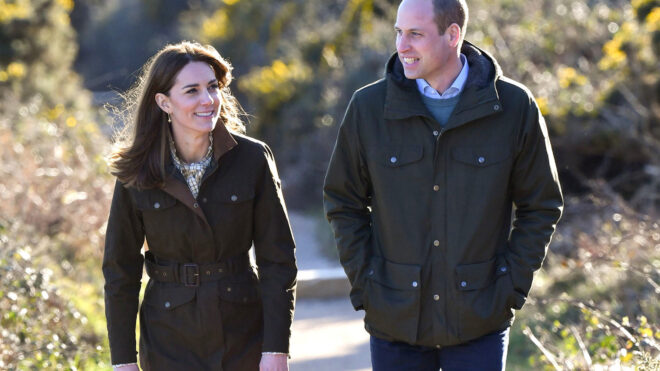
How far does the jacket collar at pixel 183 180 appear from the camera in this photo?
3.58 meters

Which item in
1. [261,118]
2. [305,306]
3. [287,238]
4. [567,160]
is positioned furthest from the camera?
[261,118]

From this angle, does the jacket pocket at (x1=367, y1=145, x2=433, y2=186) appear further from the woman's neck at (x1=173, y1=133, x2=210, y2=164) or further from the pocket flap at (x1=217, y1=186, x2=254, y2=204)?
the woman's neck at (x1=173, y1=133, x2=210, y2=164)

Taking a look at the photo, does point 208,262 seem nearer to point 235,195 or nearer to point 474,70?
point 235,195

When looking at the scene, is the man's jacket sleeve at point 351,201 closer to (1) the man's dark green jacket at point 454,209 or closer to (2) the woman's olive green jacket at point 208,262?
(1) the man's dark green jacket at point 454,209

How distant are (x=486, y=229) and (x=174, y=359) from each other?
1218 millimetres

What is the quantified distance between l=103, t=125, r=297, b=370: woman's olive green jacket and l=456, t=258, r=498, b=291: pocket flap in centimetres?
64

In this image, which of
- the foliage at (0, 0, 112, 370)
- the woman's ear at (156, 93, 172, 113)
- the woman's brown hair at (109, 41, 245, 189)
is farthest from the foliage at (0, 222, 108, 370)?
the woman's ear at (156, 93, 172, 113)

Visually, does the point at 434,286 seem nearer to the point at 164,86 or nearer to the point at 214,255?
the point at 214,255

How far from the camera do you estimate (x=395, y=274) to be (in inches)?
137

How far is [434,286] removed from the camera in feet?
11.3

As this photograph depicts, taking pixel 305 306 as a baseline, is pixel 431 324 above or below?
above

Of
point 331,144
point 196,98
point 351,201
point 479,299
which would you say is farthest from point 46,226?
point 479,299

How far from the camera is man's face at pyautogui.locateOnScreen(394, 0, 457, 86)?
3.42 metres

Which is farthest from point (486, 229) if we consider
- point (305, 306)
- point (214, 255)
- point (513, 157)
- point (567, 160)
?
point (567, 160)
